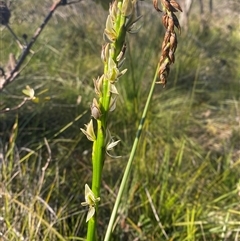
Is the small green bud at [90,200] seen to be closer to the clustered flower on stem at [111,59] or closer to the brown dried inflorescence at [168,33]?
the clustered flower on stem at [111,59]

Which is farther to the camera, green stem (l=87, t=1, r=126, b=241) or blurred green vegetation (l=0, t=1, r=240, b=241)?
blurred green vegetation (l=0, t=1, r=240, b=241)

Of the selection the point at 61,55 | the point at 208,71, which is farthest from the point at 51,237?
the point at 208,71

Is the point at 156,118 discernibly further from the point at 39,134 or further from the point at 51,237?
the point at 51,237

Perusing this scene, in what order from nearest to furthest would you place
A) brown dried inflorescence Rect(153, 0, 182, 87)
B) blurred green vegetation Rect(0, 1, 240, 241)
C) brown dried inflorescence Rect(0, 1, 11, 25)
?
brown dried inflorescence Rect(153, 0, 182, 87) < brown dried inflorescence Rect(0, 1, 11, 25) < blurred green vegetation Rect(0, 1, 240, 241)

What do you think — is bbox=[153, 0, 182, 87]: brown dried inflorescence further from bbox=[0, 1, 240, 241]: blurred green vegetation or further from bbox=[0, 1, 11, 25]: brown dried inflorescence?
bbox=[0, 1, 11, 25]: brown dried inflorescence

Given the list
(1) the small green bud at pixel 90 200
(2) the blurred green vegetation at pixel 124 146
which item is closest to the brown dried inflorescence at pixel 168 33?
(1) the small green bud at pixel 90 200

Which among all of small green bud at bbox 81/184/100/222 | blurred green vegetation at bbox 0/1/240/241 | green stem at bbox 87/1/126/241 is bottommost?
blurred green vegetation at bbox 0/1/240/241

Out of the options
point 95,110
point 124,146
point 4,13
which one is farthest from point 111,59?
point 124,146

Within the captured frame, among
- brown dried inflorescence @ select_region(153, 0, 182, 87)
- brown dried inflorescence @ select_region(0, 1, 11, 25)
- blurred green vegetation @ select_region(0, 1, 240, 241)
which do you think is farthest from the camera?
blurred green vegetation @ select_region(0, 1, 240, 241)

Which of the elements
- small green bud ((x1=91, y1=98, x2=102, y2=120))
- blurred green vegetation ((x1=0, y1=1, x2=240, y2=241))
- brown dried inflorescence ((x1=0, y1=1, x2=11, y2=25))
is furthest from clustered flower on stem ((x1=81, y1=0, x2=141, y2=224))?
brown dried inflorescence ((x1=0, y1=1, x2=11, y2=25))
